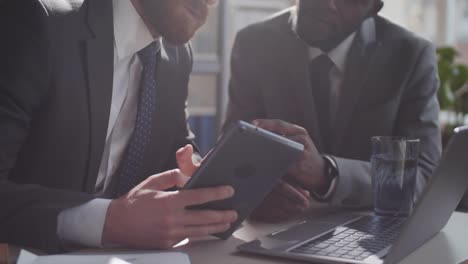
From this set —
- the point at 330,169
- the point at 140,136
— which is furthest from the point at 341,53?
the point at 140,136

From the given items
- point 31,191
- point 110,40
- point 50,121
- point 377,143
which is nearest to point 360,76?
point 377,143

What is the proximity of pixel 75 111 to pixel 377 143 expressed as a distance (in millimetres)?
705

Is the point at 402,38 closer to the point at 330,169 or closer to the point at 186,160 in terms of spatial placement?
the point at 330,169

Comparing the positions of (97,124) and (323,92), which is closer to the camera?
(97,124)

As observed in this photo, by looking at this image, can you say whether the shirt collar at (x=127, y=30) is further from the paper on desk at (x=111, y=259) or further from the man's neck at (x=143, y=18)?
the paper on desk at (x=111, y=259)

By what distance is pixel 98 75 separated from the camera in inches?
61.1

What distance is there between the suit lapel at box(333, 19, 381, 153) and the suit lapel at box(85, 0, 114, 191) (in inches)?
29.0

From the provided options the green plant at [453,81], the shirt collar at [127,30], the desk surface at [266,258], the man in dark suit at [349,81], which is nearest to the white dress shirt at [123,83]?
the shirt collar at [127,30]

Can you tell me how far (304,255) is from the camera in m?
1.06

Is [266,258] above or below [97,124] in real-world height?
below

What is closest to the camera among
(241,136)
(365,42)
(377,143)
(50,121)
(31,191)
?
(241,136)

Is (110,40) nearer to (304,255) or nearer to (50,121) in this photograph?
(50,121)

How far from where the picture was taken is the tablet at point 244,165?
105cm

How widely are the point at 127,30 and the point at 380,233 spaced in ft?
2.78
